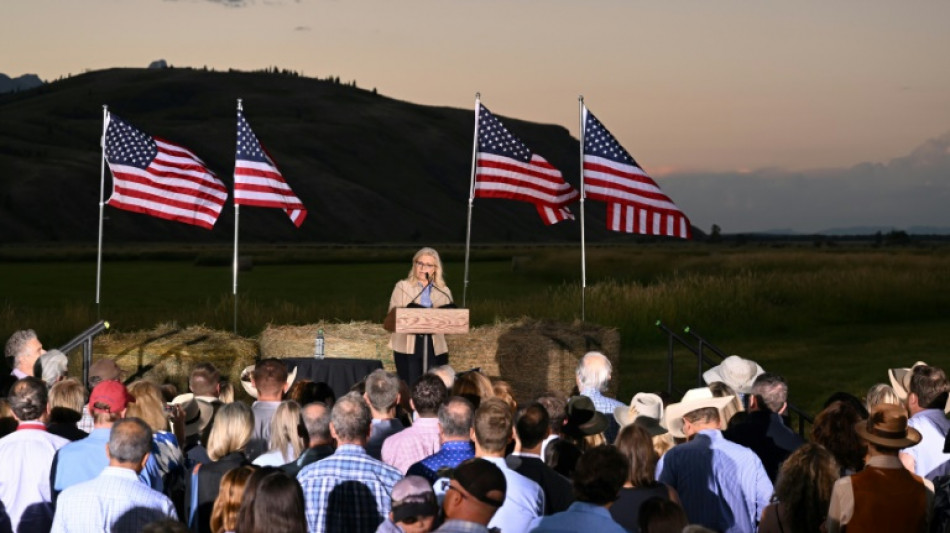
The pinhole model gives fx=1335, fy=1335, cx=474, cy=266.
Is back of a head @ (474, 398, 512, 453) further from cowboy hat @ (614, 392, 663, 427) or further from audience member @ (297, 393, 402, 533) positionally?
cowboy hat @ (614, 392, 663, 427)

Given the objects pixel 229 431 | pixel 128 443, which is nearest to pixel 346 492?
pixel 229 431

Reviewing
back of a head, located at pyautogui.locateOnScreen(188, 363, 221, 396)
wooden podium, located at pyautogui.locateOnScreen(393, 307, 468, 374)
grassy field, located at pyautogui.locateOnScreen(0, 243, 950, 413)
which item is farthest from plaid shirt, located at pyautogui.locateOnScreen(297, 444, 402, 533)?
grassy field, located at pyautogui.locateOnScreen(0, 243, 950, 413)

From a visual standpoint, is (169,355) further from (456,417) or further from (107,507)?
(107,507)

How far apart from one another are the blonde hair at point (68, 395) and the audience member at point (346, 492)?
6.85 feet

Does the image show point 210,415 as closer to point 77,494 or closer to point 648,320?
point 77,494

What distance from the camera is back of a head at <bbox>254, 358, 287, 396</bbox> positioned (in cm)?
858

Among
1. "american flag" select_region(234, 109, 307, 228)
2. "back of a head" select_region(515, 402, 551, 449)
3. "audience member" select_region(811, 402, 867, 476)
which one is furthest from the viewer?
"american flag" select_region(234, 109, 307, 228)

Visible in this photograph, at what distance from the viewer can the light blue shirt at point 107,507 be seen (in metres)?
6.05

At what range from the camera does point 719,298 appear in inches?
1260

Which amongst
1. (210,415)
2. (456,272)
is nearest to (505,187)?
(210,415)

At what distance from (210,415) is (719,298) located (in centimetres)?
2459

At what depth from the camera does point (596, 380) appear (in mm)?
9094

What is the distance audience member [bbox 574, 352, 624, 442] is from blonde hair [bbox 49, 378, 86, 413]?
325 centimetres

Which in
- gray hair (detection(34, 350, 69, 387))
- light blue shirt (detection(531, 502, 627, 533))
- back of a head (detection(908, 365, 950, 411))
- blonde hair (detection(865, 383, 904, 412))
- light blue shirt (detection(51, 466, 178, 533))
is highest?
back of a head (detection(908, 365, 950, 411))
